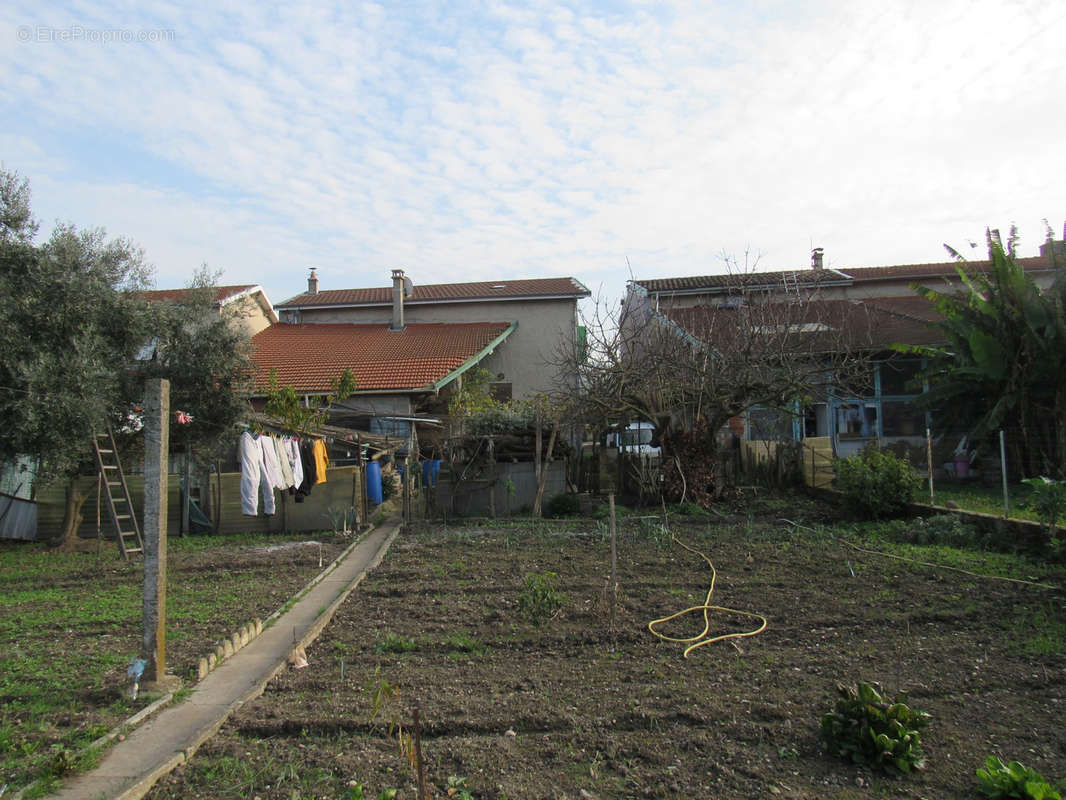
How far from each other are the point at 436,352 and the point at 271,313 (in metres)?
9.18

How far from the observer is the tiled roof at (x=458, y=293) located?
1134 inches

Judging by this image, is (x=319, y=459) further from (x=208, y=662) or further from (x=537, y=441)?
(x=208, y=662)

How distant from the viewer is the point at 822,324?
63.4 ft

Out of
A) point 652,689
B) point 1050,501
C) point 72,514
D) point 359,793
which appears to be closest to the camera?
point 359,793

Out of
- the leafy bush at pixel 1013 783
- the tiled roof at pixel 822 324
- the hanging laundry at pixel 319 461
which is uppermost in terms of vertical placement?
the tiled roof at pixel 822 324

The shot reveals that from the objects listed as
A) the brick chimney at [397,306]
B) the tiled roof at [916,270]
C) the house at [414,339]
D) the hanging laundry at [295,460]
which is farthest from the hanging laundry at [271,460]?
the tiled roof at [916,270]

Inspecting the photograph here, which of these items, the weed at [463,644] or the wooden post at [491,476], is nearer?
the weed at [463,644]

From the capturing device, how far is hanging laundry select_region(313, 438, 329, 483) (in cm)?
1466

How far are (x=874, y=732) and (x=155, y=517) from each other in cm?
496

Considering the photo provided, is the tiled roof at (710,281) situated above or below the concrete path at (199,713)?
above

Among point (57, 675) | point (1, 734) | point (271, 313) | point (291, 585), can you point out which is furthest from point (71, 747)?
point (271, 313)

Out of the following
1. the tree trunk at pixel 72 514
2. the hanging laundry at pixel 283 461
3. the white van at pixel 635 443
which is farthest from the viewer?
the white van at pixel 635 443

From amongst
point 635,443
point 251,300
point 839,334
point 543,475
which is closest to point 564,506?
point 543,475

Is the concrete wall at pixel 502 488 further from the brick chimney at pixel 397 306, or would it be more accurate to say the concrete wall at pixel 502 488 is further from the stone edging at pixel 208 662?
the brick chimney at pixel 397 306
